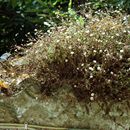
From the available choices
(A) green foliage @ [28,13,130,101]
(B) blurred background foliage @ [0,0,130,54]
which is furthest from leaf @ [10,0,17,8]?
(A) green foliage @ [28,13,130,101]

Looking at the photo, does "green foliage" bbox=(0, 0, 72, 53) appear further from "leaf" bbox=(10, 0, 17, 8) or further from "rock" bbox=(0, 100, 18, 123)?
"rock" bbox=(0, 100, 18, 123)

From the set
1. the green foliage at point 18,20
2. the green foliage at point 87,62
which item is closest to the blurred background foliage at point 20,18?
the green foliage at point 18,20

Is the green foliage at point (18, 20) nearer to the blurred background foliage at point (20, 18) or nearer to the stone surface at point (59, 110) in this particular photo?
the blurred background foliage at point (20, 18)

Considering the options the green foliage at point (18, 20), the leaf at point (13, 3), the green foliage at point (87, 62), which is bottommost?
the green foliage at point (18, 20)

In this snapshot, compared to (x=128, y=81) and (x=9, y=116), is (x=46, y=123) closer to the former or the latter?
(x=9, y=116)

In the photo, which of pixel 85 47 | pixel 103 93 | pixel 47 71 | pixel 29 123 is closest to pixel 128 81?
pixel 103 93

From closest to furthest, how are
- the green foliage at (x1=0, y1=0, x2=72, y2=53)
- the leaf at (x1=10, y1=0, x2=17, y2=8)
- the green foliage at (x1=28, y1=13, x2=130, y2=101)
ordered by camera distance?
the green foliage at (x1=28, y1=13, x2=130, y2=101) → the leaf at (x1=10, y1=0, x2=17, y2=8) → the green foliage at (x1=0, y1=0, x2=72, y2=53)

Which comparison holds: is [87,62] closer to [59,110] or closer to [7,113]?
[59,110]
